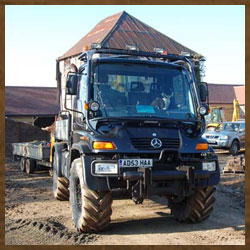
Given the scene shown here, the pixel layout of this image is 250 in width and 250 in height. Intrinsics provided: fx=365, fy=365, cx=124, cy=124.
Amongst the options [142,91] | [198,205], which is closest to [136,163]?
[142,91]

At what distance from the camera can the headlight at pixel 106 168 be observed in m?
5.27

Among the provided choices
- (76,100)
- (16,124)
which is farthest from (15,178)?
(16,124)

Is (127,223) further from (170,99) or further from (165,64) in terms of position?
(165,64)

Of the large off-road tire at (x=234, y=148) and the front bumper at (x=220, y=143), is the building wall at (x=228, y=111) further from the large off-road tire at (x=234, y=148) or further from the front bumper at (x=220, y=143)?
the front bumper at (x=220, y=143)

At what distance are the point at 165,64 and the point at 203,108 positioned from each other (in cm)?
103

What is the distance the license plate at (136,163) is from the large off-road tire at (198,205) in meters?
1.17

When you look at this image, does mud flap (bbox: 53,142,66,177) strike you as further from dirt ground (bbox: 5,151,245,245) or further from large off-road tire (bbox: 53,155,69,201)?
dirt ground (bbox: 5,151,245,245)

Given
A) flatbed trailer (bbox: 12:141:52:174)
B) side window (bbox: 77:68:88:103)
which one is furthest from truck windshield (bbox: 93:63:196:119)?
flatbed trailer (bbox: 12:141:52:174)

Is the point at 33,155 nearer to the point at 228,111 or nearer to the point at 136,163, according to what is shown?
the point at 136,163

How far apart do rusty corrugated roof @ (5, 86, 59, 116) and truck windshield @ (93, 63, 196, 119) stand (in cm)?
2819

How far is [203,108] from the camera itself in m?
6.18

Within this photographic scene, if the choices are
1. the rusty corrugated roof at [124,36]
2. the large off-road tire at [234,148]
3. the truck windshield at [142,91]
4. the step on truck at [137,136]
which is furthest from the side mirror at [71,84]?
the rusty corrugated roof at [124,36]

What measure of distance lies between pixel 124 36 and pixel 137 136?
18.0 m

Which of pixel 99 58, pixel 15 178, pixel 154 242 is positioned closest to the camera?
pixel 154 242
